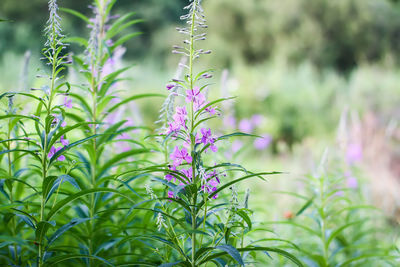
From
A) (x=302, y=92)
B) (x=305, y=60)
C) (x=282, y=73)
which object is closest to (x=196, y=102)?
(x=302, y=92)

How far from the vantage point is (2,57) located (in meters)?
12.9

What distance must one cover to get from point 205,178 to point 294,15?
49.6ft

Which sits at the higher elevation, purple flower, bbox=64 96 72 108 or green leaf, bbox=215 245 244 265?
purple flower, bbox=64 96 72 108

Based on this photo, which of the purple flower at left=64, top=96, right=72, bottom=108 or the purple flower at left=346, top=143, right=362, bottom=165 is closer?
the purple flower at left=64, top=96, right=72, bottom=108

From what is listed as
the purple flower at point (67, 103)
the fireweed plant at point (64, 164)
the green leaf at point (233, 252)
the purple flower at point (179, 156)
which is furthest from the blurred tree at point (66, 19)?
the green leaf at point (233, 252)

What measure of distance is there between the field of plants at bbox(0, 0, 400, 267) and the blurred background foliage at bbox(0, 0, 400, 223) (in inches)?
2.4

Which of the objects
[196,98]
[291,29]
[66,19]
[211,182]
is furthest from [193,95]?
[66,19]

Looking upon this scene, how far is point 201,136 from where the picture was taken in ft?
4.48

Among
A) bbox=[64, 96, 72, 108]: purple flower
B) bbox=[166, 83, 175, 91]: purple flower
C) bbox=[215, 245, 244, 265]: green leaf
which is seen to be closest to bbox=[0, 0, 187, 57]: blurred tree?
bbox=[64, 96, 72, 108]: purple flower

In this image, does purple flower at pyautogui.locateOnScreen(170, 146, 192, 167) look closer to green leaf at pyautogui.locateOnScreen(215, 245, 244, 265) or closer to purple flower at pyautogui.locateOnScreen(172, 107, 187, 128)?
purple flower at pyautogui.locateOnScreen(172, 107, 187, 128)

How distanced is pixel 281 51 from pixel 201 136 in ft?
46.4

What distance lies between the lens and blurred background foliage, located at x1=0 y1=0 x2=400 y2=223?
9.94 metres

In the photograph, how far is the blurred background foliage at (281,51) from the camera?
994 centimetres

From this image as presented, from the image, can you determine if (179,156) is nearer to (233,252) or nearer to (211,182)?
(211,182)
